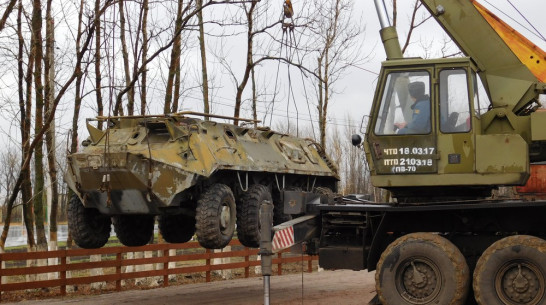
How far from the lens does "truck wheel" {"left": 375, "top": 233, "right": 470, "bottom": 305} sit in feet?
32.5

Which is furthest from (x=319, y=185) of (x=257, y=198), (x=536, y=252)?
(x=536, y=252)

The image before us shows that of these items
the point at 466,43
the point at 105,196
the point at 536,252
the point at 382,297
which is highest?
the point at 466,43

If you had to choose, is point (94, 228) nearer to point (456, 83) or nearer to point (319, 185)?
point (319, 185)

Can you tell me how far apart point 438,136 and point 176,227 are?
644 centimetres

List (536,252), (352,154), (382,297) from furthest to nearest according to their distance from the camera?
(352,154) → (382,297) → (536,252)

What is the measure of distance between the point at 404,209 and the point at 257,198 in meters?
3.84

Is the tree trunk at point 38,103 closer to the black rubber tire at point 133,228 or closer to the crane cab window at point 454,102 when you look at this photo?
the black rubber tire at point 133,228

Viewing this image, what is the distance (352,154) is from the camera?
48031 millimetres

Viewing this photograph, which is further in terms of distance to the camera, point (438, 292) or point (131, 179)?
point (131, 179)

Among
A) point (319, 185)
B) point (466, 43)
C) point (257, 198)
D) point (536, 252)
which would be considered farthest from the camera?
point (319, 185)

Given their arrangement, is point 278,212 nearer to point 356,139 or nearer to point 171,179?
point 171,179

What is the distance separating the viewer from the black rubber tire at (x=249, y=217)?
44.1ft

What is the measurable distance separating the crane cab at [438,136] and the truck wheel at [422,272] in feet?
2.70

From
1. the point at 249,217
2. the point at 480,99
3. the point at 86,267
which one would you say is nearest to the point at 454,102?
the point at 480,99
